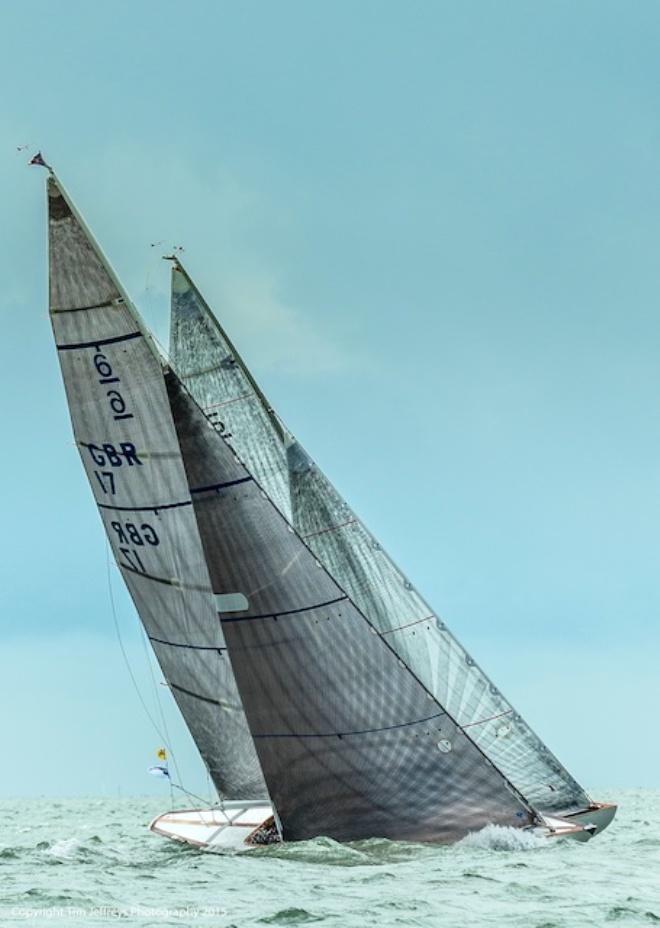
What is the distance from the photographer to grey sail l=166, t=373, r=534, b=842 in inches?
969

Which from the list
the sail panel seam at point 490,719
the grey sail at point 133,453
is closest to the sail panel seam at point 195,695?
the grey sail at point 133,453

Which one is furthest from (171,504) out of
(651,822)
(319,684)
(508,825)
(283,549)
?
(651,822)

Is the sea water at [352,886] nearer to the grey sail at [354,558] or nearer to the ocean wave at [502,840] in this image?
the ocean wave at [502,840]

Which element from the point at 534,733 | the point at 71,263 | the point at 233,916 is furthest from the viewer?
the point at 534,733

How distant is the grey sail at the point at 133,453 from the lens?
24578 millimetres

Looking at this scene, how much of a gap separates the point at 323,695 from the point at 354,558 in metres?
5.73

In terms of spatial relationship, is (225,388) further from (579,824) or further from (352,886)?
(352,886)

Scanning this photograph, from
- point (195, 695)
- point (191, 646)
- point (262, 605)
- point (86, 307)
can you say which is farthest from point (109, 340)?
point (195, 695)

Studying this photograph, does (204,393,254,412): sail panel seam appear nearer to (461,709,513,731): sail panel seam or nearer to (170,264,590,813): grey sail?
(170,264,590,813): grey sail

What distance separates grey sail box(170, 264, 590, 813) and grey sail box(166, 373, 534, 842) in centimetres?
390

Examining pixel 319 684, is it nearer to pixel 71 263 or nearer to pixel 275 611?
pixel 275 611

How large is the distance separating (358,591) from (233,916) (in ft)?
40.0

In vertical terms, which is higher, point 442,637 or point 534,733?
point 442,637

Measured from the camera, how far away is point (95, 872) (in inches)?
964
